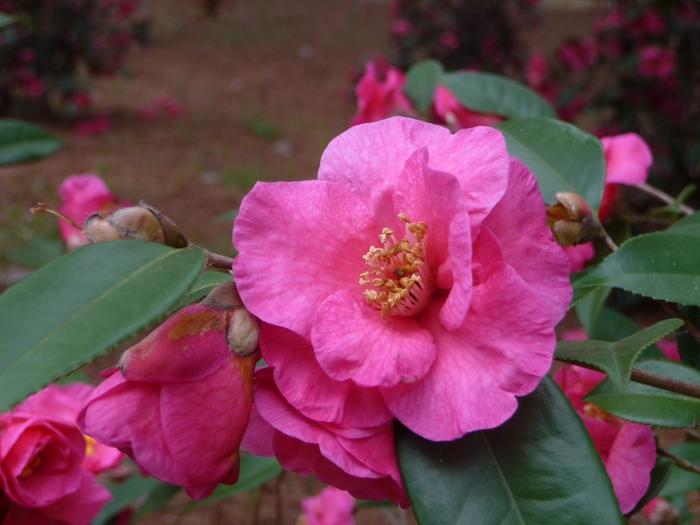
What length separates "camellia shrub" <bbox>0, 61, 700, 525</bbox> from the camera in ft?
1.38

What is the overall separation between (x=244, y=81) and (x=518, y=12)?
2.96 meters

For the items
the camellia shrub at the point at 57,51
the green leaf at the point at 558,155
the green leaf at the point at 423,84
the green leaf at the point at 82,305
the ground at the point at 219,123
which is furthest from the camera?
the camellia shrub at the point at 57,51

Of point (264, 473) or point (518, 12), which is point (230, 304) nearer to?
point (264, 473)

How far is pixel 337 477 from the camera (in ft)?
1.53

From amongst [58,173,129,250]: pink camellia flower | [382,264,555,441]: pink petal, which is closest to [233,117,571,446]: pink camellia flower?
[382,264,555,441]: pink petal

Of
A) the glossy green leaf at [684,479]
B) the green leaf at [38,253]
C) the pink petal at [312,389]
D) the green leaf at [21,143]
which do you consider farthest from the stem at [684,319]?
the green leaf at [38,253]

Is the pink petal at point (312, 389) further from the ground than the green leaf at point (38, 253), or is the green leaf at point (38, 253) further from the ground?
the pink petal at point (312, 389)

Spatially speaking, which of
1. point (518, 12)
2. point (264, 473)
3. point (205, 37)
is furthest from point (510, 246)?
point (205, 37)

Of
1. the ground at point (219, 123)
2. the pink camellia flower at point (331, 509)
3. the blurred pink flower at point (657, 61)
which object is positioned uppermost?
the blurred pink flower at point (657, 61)

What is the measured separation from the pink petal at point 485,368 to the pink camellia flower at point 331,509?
3.10ft

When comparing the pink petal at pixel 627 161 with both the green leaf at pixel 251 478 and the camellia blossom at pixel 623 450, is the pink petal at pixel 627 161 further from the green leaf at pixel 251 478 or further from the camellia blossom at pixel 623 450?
the green leaf at pixel 251 478

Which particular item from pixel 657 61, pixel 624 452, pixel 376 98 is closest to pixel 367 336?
pixel 624 452

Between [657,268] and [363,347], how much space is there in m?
0.34

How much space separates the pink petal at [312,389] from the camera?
1.44 ft
